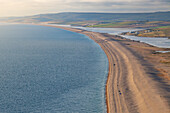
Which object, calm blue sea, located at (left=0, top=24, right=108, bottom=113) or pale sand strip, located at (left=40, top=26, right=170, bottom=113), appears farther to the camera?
calm blue sea, located at (left=0, top=24, right=108, bottom=113)

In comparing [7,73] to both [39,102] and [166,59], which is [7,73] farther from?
[166,59]

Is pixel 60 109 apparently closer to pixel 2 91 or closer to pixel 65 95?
pixel 65 95

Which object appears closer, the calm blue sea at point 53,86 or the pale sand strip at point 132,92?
the pale sand strip at point 132,92

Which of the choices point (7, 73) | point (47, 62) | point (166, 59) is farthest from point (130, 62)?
point (7, 73)

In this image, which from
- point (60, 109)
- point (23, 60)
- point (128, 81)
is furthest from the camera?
point (23, 60)

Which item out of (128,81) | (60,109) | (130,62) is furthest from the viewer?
(130,62)

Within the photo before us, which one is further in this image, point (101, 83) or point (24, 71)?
point (24, 71)

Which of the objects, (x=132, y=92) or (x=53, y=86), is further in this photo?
(x=53, y=86)

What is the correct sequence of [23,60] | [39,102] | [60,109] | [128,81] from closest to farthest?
[60,109], [39,102], [128,81], [23,60]

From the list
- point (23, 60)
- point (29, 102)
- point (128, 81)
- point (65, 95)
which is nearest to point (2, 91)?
point (29, 102)
